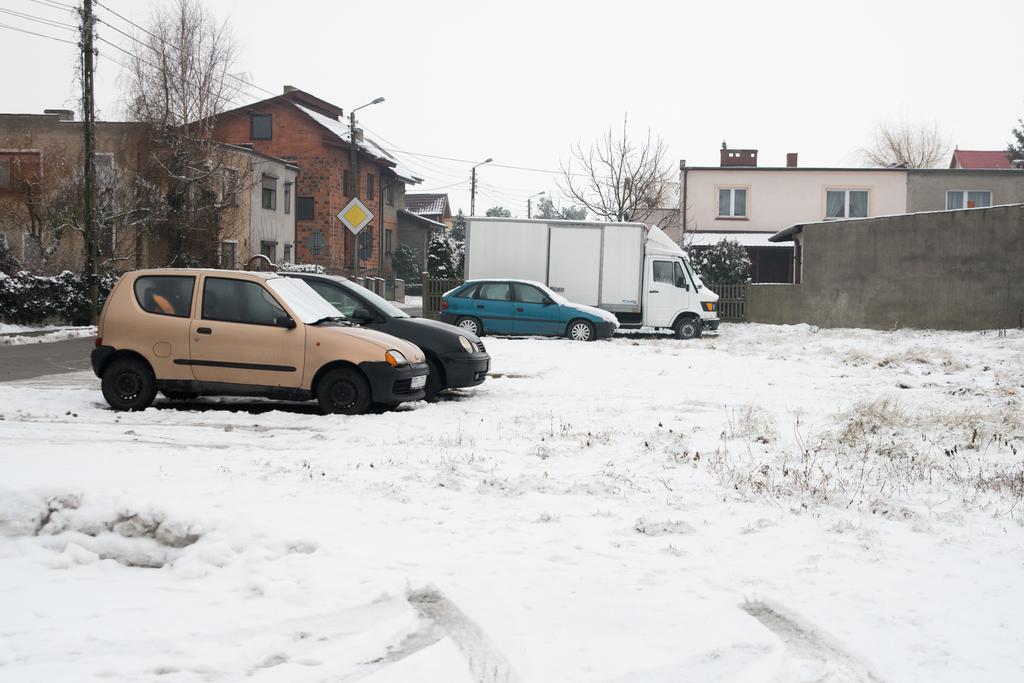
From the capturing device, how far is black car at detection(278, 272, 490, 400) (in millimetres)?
12250

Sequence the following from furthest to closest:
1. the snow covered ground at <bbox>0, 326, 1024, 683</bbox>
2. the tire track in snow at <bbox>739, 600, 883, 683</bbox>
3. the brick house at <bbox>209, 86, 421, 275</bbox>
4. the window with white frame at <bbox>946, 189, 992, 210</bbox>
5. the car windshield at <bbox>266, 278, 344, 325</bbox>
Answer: the brick house at <bbox>209, 86, 421, 275</bbox>, the window with white frame at <bbox>946, 189, 992, 210</bbox>, the car windshield at <bbox>266, 278, 344, 325</bbox>, the snow covered ground at <bbox>0, 326, 1024, 683</bbox>, the tire track in snow at <bbox>739, 600, 883, 683</bbox>

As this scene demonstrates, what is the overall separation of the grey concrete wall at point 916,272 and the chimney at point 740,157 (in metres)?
18.3

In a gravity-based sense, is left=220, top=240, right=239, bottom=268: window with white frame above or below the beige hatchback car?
above

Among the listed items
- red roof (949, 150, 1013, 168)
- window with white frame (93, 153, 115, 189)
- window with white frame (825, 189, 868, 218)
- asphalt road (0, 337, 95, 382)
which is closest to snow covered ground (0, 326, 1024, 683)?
asphalt road (0, 337, 95, 382)

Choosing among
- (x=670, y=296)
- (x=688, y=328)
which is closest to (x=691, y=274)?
(x=670, y=296)

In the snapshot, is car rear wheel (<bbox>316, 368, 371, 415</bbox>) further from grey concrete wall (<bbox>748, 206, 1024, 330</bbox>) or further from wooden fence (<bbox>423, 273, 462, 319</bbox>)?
grey concrete wall (<bbox>748, 206, 1024, 330</bbox>)

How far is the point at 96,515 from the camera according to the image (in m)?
5.27

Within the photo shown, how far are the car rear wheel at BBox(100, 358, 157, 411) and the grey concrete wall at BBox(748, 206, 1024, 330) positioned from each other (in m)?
21.3

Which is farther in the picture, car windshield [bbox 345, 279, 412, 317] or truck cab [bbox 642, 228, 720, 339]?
truck cab [bbox 642, 228, 720, 339]

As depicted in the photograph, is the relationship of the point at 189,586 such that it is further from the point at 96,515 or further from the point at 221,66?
the point at 221,66

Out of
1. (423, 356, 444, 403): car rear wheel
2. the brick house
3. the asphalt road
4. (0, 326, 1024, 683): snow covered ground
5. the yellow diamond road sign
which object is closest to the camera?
(0, 326, 1024, 683): snow covered ground

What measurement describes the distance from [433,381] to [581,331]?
10421 mm

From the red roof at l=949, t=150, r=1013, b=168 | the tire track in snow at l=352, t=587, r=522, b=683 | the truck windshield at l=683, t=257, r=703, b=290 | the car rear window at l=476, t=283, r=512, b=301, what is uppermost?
the red roof at l=949, t=150, r=1013, b=168

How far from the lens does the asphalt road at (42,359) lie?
14.9 meters
